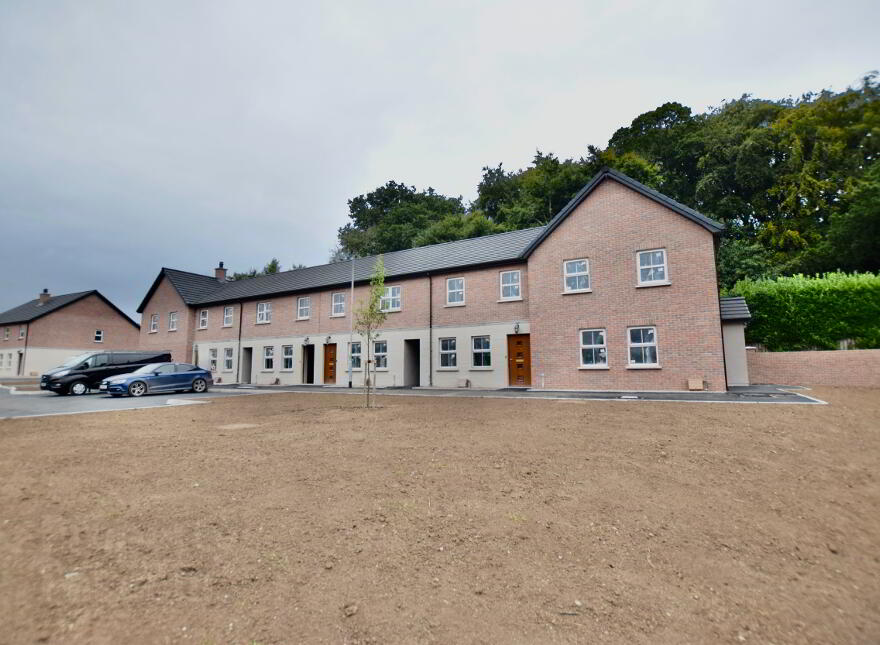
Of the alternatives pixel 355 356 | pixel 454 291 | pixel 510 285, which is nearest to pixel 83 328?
pixel 355 356

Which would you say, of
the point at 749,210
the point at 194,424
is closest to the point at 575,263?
the point at 194,424

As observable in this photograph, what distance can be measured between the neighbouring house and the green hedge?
193 ft

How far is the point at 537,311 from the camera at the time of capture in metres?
19.4

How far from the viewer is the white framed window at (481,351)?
69.3 ft

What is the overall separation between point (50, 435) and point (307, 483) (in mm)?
7396

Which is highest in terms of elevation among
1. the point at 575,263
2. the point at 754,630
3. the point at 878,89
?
the point at 878,89

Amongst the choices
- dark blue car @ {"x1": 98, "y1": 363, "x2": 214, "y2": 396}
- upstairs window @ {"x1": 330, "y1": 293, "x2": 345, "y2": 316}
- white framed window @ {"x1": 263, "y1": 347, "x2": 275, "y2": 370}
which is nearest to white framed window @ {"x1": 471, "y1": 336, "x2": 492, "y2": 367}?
upstairs window @ {"x1": 330, "y1": 293, "x2": 345, "y2": 316}

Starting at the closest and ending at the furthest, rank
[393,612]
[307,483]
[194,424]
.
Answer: [393,612], [307,483], [194,424]

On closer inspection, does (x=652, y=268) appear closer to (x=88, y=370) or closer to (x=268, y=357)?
(x=268, y=357)

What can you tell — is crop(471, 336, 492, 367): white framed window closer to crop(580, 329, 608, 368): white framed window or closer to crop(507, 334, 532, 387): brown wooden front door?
crop(507, 334, 532, 387): brown wooden front door

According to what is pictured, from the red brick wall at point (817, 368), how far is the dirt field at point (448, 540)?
13.6 m

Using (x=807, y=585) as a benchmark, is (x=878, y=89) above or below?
above

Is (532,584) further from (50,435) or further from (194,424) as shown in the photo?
(50,435)

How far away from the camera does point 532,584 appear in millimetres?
3223
